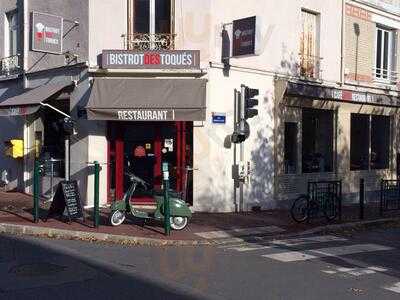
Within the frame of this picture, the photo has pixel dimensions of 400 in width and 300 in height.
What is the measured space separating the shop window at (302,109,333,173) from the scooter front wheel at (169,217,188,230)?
670cm

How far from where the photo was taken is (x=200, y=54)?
14.8 meters

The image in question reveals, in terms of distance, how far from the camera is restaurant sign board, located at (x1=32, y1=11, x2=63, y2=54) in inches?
580

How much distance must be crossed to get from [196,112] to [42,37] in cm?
441

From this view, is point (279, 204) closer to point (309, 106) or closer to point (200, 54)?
point (309, 106)

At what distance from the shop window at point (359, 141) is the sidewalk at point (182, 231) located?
4.22 m

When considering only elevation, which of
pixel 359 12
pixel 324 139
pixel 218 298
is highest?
pixel 359 12

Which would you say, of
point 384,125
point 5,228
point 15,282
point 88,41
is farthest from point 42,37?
point 384,125

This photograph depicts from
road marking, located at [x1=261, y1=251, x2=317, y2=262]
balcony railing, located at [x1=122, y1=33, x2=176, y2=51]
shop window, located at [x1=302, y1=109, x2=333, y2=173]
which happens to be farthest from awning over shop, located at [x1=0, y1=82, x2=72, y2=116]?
road marking, located at [x1=261, y1=251, x2=317, y2=262]

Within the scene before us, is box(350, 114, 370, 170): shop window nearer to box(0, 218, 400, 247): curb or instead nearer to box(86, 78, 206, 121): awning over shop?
box(86, 78, 206, 121): awning over shop

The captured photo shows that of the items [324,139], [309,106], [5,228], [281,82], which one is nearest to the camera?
[5,228]

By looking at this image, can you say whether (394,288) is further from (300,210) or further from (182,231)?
(300,210)

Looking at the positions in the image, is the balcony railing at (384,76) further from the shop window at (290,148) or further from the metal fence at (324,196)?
the metal fence at (324,196)

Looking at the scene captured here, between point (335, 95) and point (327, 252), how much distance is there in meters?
8.27

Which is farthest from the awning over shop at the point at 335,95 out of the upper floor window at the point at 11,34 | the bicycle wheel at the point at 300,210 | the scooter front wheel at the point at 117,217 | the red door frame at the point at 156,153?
the upper floor window at the point at 11,34
